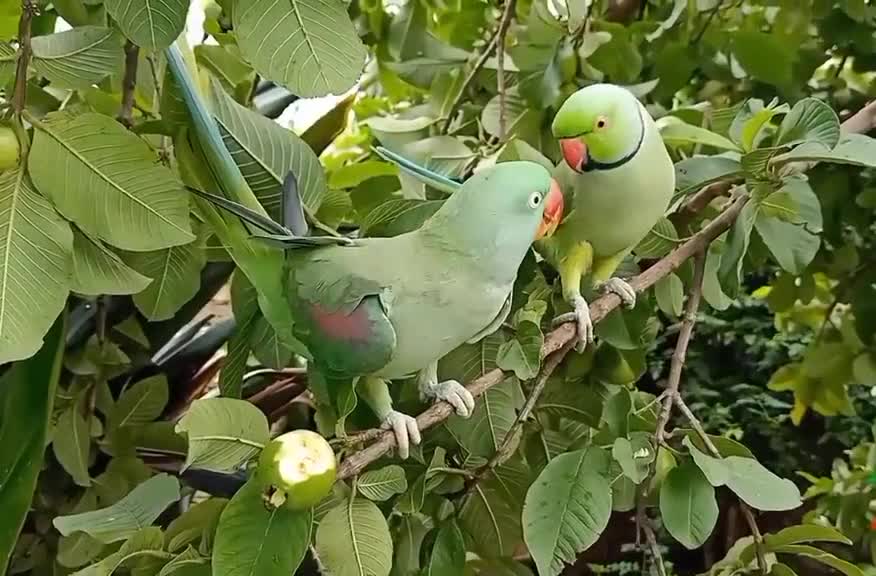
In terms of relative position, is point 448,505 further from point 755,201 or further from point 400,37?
point 400,37

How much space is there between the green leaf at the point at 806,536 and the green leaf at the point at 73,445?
14.5 inches

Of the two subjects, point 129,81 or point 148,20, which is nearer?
point 148,20

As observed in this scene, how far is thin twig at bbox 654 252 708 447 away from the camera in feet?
1.25

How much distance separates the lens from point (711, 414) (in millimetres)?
1057

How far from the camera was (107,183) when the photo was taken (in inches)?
12.1

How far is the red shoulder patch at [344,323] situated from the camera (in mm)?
310

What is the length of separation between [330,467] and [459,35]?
492mm

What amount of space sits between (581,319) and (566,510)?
0.09m

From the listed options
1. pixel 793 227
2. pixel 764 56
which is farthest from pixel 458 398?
pixel 764 56

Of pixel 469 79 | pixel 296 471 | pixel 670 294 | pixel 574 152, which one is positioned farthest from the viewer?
pixel 469 79

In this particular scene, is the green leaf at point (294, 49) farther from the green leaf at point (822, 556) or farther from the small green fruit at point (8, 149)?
the green leaf at point (822, 556)

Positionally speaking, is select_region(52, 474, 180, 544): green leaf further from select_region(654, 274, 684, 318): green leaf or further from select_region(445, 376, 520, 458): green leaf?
select_region(654, 274, 684, 318): green leaf

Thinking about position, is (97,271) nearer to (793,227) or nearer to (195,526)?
(195,526)

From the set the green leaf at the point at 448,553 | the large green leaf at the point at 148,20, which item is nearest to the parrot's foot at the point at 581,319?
the green leaf at the point at 448,553
